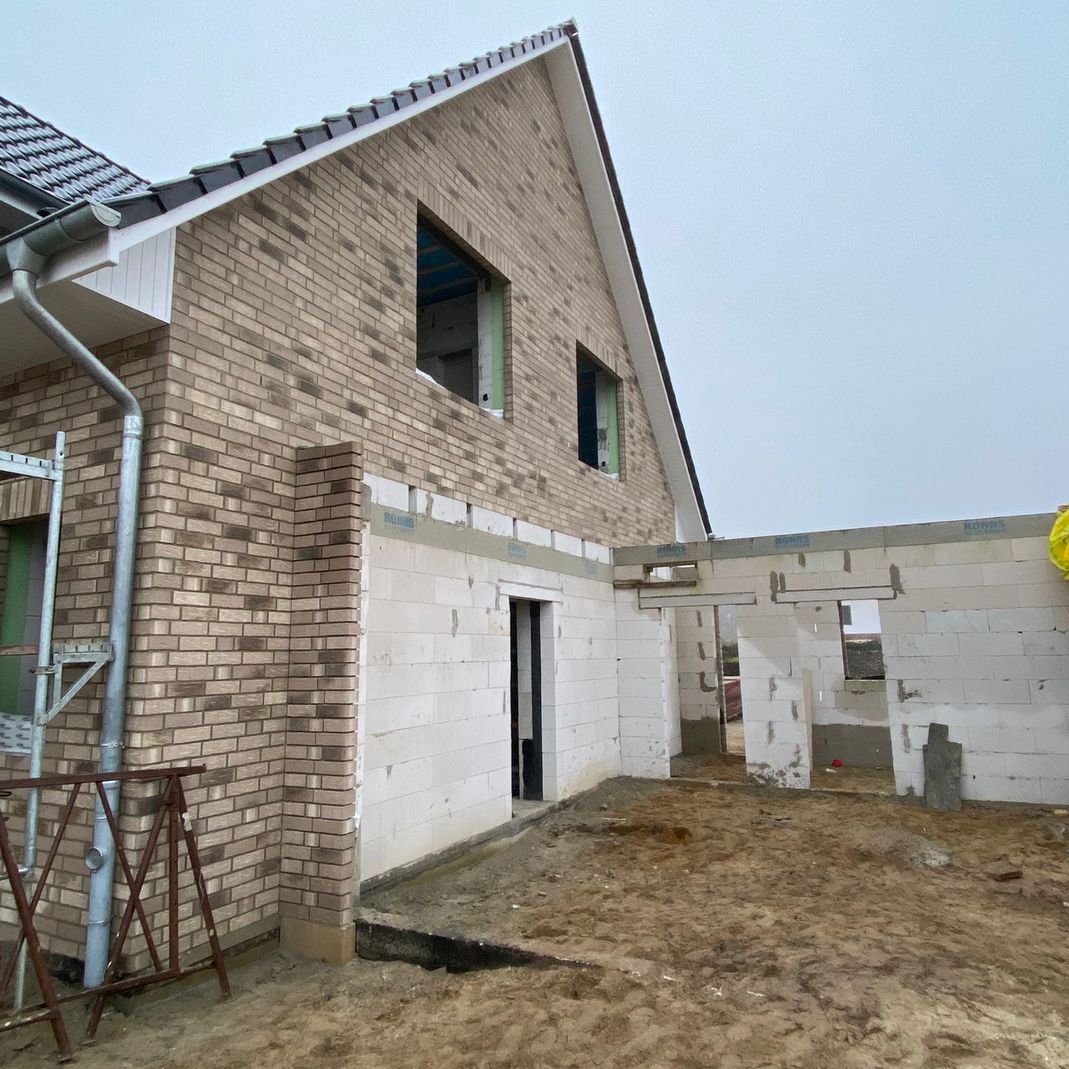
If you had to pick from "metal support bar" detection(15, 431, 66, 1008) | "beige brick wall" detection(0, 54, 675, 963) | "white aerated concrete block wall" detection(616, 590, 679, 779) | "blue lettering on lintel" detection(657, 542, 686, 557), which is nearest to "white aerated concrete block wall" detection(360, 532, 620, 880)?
"beige brick wall" detection(0, 54, 675, 963)

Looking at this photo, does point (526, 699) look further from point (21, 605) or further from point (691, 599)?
point (21, 605)

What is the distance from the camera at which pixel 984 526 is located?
7.94m

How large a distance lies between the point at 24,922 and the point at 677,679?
10368 mm

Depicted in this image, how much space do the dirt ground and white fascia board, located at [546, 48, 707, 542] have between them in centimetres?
670

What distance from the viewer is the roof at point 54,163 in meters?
4.31

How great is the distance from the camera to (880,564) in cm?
837

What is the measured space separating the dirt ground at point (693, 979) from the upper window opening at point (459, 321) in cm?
438

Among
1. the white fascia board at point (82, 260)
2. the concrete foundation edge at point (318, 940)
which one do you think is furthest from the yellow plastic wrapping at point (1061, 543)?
the white fascia board at point (82, 260)

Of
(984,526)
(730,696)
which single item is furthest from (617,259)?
(730,696)

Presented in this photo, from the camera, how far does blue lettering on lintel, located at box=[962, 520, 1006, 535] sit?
25.8ft

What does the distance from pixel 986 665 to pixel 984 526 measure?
1456 millimetres

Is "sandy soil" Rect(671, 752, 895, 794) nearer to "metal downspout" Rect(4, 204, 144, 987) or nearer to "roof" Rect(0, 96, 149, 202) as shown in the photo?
"metal downspout" Rect(4, 204, 144, 987)

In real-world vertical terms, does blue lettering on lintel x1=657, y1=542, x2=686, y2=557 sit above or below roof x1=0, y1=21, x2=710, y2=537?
below

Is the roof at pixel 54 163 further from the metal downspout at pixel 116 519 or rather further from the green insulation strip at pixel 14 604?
the green insulation strip at pixel 14 604
